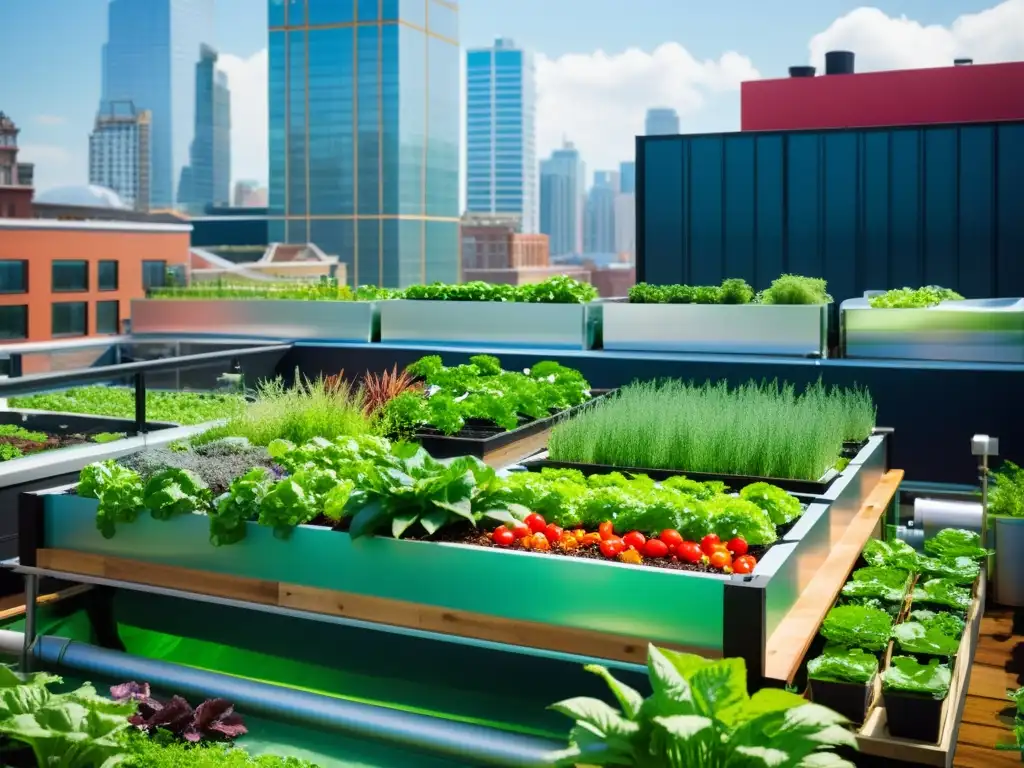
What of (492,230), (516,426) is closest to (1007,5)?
(492,230)

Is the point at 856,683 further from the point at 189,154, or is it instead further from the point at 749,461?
the point at 189,154

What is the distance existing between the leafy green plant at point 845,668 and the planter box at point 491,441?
207 centimetres

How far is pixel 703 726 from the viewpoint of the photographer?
2.62m

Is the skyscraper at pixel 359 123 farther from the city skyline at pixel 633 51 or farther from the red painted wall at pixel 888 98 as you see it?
the red painted wall at pixel 888 98

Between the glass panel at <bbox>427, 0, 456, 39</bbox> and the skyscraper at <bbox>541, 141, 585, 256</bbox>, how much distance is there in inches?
1086

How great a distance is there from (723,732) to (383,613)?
1232 millimetres

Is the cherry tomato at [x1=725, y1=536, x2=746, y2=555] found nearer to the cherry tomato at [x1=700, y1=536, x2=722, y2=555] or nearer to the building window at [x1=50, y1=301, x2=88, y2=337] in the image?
the cherry tomato at [x1=700, y1=536, x2=722, y2=555]

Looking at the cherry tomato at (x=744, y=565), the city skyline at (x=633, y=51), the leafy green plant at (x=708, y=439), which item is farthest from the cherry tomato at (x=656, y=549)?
the city skyline at (x=633, y=51)

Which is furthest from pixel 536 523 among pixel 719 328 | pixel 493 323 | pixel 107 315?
pixel 107 315

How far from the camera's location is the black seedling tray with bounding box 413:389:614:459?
5.15m

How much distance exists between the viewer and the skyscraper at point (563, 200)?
120m

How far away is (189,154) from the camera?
124938 mm

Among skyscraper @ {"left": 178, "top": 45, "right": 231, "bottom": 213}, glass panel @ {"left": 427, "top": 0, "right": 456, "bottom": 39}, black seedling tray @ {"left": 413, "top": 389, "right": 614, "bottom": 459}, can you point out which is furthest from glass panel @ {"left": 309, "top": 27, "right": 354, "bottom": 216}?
black seedling tray @ {"left": 413, "top": 389, "right": 614, "bottom": 459}

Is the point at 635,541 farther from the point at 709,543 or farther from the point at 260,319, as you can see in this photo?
the point at 260,319
